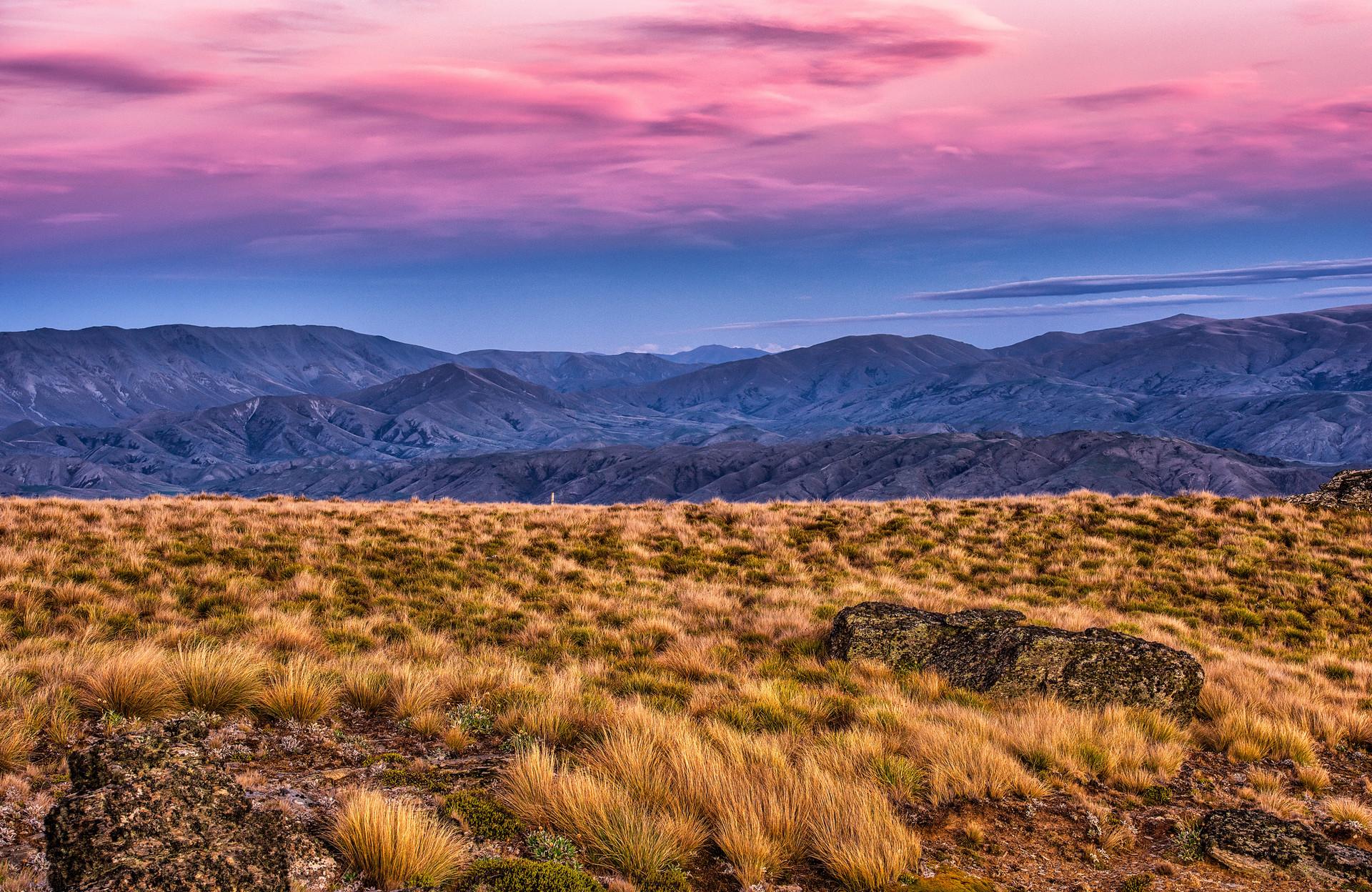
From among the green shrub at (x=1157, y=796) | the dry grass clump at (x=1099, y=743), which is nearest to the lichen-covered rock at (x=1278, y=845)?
the green shrub at (x=1157, y=796)

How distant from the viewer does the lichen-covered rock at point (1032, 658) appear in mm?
9398

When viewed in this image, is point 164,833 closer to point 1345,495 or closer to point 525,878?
point 525,878

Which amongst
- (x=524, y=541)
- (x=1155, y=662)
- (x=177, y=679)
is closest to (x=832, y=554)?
(x=524, y=541)

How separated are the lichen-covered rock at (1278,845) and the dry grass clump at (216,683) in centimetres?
852

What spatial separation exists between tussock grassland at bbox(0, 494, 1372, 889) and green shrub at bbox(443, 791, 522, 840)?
146mm

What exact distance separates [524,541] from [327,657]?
988 centimetres

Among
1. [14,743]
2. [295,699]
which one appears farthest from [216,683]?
[14,743]

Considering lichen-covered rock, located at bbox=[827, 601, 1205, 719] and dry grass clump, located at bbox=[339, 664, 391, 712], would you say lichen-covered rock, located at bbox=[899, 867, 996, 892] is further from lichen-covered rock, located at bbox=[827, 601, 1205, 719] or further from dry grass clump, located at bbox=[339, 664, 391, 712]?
dry grass clump, located at bbox=[339, 664, 391, 712]

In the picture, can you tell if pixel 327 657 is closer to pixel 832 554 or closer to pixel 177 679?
pixel 177 679

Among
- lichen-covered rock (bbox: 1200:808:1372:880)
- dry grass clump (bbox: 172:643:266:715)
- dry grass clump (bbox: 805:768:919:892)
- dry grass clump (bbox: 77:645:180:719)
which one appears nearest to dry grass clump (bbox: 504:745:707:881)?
dry grass clump (bbox: 805:768:919:892)

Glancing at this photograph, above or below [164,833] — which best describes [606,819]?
below

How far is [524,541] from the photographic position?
776 inches

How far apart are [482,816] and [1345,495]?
2890cm

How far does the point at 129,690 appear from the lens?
6969 mm
